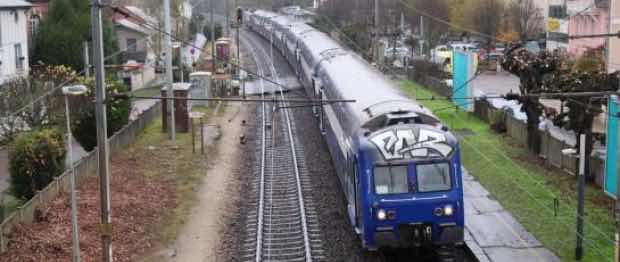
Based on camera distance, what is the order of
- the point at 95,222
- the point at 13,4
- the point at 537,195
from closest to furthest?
the point at 95,222, the point at 537,195, the point at 13,4

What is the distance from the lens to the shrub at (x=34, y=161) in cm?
2186

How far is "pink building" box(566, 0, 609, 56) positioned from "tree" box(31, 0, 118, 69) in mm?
26186

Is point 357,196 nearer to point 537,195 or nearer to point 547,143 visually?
point 537,195

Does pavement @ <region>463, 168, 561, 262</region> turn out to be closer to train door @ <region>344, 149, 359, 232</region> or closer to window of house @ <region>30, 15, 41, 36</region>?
train door @ <region>344, 149, 359, 232</region>

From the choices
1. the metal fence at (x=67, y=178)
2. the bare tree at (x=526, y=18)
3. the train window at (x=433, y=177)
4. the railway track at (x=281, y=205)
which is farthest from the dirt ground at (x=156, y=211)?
the bare tree at (x=526, y=18)

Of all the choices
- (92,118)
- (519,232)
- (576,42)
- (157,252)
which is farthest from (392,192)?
(576,42)

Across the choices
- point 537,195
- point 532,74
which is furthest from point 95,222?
point 532,74

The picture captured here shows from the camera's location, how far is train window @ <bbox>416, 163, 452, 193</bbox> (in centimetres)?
1552

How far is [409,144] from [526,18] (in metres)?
45.0

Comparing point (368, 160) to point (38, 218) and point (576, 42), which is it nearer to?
point (38, 218)

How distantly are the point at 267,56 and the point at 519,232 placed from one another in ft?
153

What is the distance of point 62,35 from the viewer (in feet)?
141

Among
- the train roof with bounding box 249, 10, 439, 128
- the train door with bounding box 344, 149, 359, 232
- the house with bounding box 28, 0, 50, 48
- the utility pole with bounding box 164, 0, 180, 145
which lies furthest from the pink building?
the house with bounding box 28, 0, 50, 48

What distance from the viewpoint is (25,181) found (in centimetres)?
2231
